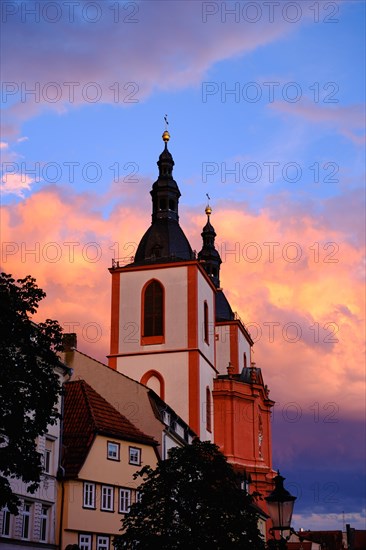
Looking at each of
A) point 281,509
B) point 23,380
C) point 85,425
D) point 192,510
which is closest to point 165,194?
point 85,425

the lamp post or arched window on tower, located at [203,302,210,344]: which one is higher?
arched window on tower, located at [203,302,210,344]

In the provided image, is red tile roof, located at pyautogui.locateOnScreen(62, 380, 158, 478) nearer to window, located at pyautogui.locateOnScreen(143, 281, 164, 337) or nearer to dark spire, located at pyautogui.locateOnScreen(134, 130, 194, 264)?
window, located at pyautogui.locateOnScreen(143, 281, 164, 337)

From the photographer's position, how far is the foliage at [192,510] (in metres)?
28.8

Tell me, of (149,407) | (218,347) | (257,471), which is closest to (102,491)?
(149,407)

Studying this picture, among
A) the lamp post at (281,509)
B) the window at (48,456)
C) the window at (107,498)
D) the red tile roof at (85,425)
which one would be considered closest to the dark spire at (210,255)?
the red tile roof at (85,425)

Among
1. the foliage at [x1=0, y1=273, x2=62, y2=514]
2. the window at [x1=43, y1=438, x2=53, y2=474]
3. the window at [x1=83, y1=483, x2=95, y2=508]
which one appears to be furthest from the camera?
the window at [x1=83, y1=483, x2=95, y2=508]

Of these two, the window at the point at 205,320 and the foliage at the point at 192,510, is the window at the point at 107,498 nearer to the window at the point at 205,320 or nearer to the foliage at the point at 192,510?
the foliage at the point at 192,510

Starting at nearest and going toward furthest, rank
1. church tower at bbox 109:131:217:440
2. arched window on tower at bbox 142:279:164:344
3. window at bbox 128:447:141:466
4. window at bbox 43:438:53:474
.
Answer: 1. window at bbox 43:438:53:474
2. window at bbox 128:447:141:466
3. church tower at bbox 109:131:217:440
4. arched window on tower at bbox 142:279:164:344

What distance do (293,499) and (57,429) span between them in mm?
23287

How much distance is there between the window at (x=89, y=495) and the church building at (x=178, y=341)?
22855 mm

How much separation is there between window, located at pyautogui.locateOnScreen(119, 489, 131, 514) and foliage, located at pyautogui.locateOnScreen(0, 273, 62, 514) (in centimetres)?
1663

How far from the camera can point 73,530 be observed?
3991 cm

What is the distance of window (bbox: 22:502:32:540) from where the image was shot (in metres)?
37.0

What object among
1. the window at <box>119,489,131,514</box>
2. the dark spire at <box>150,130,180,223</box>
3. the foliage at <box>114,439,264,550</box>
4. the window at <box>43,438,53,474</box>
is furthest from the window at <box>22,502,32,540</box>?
the dark spire at <box>150,130,180,223</box>
